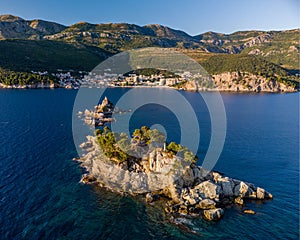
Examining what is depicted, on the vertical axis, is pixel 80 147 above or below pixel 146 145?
below

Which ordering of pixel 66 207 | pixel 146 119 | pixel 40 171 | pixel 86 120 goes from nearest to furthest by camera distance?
pixel 66 207 < pixel 40 171 < pixel 86 120 < pixel 146 119

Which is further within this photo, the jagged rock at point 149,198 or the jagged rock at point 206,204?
the jagged rock at point 149,198

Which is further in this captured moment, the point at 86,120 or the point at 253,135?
the point at 86,120

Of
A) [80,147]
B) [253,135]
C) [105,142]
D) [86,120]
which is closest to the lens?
[105,142]

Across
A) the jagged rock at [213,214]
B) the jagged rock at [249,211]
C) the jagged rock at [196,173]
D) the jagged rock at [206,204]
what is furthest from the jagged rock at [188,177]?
the jagged rock at [249,211]


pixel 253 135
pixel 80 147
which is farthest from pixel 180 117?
pixel 80 147

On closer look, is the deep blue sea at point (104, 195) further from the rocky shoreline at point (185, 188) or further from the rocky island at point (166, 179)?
the rocky island at point (166, 179)

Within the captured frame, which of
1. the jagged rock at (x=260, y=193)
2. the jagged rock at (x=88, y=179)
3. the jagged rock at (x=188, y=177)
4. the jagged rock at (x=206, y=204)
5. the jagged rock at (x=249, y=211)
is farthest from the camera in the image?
the jagged rock at (x=88, y=179)

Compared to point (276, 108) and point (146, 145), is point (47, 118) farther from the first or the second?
point (276, 108)
